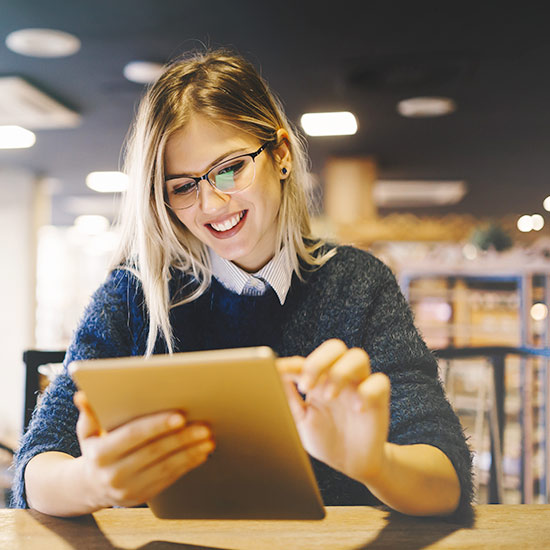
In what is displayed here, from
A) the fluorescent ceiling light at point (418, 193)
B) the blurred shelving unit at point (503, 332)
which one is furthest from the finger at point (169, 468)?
the fluorescent ceiling light at point (418, 193)

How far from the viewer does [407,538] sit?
0.72 metres

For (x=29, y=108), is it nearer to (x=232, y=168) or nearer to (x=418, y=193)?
(x=232, y=168)

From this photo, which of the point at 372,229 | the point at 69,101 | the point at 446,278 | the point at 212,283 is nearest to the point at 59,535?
the point at 212,283

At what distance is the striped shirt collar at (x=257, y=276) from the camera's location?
117 cm

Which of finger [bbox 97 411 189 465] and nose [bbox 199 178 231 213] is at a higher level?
nose [bbox 199 178 231 213]

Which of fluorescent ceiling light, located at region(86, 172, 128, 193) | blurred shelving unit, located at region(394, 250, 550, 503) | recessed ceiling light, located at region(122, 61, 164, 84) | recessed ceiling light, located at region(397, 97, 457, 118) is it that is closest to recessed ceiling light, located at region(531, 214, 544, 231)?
recessed ceiling light, located at region(397, 97, 457, 118)

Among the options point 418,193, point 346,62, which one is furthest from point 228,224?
point 418,193

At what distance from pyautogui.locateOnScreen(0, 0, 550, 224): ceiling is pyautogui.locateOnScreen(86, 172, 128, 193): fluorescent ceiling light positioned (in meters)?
0.84

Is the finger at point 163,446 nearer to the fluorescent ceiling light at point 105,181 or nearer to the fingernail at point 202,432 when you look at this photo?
the fingernail at point 202,432

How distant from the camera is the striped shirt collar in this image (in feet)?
3.84

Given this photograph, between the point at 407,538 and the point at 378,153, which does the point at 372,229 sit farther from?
the point at 407,538

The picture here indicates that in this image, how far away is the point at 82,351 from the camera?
1040 mm

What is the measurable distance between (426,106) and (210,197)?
10.8 ft

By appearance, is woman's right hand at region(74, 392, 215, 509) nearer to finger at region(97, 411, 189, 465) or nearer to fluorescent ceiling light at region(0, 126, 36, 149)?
Result: finger at region(97, 411, 189, 465)
